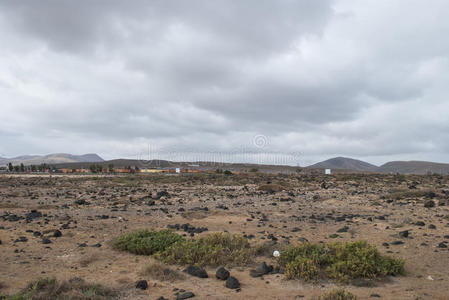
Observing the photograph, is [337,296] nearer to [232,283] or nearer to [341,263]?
[341,263]

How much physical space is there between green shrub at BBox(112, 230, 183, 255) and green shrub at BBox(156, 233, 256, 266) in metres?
0.37

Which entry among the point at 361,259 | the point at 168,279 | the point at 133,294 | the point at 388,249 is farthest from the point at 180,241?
the point at 388,249

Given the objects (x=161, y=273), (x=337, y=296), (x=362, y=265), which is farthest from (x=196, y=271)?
(x=362, y=265)

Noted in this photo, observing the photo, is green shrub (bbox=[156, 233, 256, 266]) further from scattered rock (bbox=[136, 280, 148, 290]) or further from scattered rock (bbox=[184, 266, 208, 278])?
scattered rock (bbox=[136, 280, 148, 290])

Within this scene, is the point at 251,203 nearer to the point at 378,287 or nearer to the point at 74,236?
the point at 74,236

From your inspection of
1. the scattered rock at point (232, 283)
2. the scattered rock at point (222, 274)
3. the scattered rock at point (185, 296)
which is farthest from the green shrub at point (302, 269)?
the scattered rock at point (185, 296)

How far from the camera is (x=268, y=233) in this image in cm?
1073

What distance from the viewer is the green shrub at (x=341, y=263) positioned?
22.2 feet

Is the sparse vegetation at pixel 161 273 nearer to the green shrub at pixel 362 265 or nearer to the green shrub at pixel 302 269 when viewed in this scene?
the green shrub at pixel 302 269

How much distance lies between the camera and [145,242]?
8.80 metres

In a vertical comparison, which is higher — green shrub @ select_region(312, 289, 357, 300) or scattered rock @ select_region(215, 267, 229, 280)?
green shrub @ select_region(312, 289, 357, 300)

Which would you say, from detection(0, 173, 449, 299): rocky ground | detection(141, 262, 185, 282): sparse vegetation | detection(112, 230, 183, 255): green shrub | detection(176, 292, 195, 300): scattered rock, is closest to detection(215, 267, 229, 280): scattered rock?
detection(0, 173, 449, 299): rocky ground

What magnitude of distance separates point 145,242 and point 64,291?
9.99 feet

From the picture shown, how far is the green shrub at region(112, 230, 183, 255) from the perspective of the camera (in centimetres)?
860
